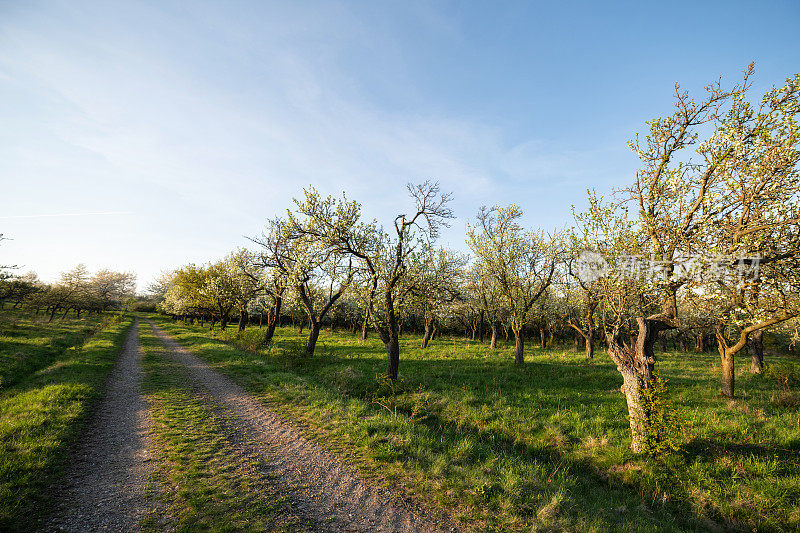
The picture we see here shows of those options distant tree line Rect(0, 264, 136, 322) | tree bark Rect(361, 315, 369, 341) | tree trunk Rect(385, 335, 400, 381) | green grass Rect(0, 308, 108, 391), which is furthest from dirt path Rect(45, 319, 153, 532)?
distant tree line Rect(0, 264, 136, 322)

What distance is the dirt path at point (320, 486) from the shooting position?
20.0ft

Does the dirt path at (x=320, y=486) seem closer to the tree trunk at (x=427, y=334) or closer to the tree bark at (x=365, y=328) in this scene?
the tree bark at (x=365, y=328)

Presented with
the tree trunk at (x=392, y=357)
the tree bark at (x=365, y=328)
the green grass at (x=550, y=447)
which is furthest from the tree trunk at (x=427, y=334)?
the tree trunk at (x=392, y=357)

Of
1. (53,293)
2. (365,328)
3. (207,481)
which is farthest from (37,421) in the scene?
(53,293)

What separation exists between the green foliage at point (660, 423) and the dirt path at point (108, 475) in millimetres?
13930

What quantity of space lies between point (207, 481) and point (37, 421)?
736 cm

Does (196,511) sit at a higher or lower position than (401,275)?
lower

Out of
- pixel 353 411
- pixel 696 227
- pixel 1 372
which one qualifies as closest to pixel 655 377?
pixel 696 227

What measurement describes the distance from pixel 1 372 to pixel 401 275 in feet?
69.2

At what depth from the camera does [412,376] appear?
1958 cm

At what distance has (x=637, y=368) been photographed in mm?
11086

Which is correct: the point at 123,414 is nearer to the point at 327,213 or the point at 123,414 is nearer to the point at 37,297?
the point at 327,213

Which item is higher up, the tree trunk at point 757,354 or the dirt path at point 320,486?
the tree trunk at point 757,354

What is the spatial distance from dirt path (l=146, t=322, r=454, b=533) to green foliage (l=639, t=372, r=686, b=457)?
8.27m
